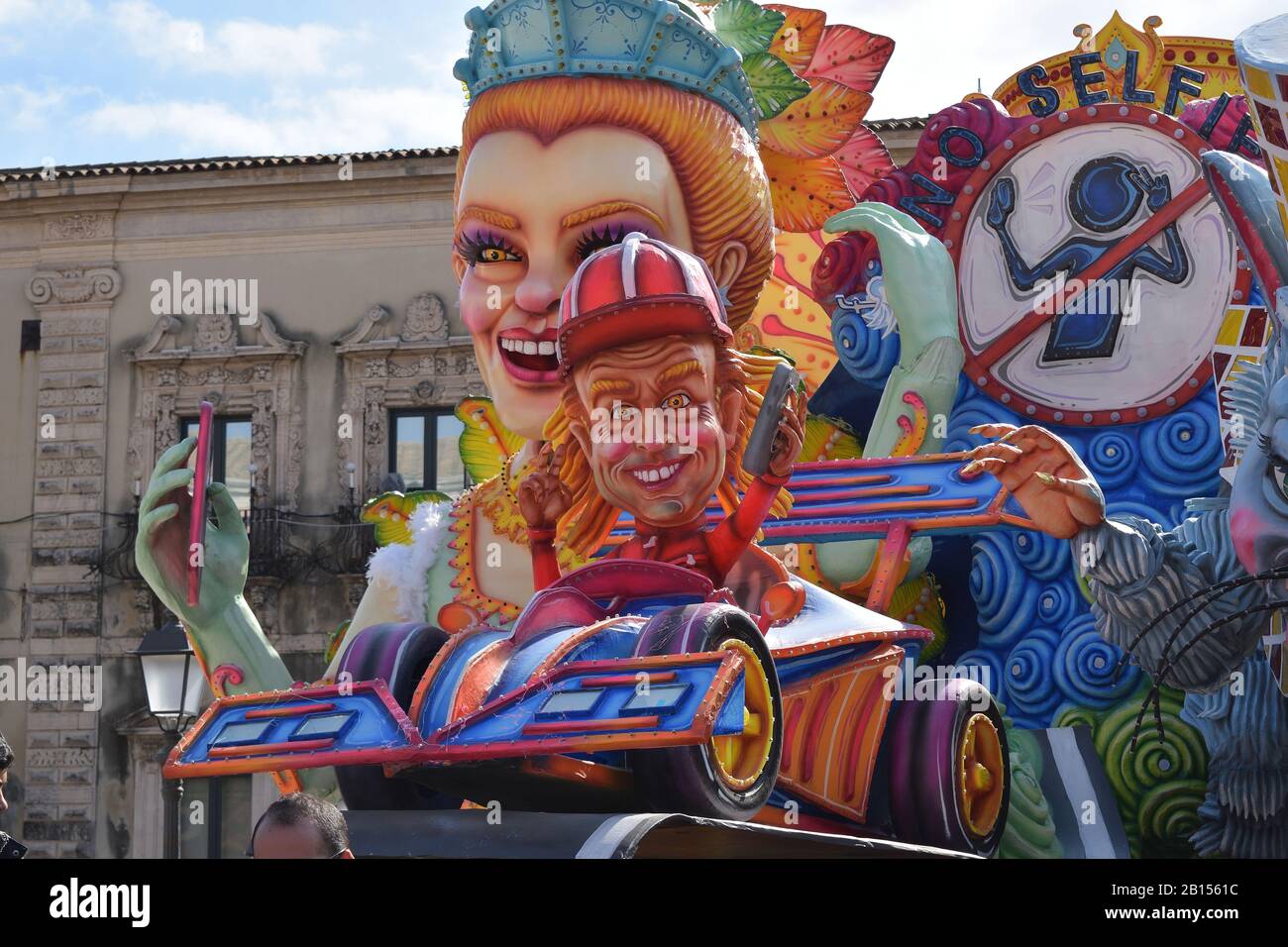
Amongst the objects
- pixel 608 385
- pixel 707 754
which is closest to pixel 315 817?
pixel 707 754

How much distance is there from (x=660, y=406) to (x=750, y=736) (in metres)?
1.05

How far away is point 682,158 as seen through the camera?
274 inches

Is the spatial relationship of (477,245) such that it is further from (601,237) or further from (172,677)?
(172,677)

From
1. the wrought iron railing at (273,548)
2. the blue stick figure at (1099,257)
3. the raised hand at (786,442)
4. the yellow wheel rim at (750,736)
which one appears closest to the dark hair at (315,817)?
the yellow wheel rim at (750,736)

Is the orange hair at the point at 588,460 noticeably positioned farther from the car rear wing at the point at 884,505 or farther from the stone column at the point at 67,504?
the stone column at the point at 67,504

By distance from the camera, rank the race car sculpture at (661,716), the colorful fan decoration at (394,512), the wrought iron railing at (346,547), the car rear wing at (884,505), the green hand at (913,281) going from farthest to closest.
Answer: the wrought iron railing at (346,547) → the colorful fan decoration at (394,512) → the green hand at (913,281) → the car rear wing at (884,505) → the race car sculpture at (661,716)

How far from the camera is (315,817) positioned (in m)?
3.65

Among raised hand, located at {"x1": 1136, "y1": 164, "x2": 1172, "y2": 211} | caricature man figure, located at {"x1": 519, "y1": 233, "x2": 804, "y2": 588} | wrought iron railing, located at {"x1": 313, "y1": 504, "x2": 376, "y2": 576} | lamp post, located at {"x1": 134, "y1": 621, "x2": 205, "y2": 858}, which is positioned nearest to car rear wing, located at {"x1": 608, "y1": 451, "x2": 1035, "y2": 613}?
caricature man figure, located at {"x1": 519, "y1": 233, "x2": 804, "y2": 588}

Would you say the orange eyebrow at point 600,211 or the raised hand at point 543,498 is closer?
the raised hand at point 543,498

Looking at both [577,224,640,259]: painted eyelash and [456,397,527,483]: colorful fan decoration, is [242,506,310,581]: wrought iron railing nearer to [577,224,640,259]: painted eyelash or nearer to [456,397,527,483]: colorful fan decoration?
[456,397,527,483]: colorful fan decoration

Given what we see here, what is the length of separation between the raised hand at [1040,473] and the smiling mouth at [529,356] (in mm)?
1768

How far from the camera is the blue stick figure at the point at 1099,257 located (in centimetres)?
779

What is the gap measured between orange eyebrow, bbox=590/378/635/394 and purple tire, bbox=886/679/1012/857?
138 centimetres
